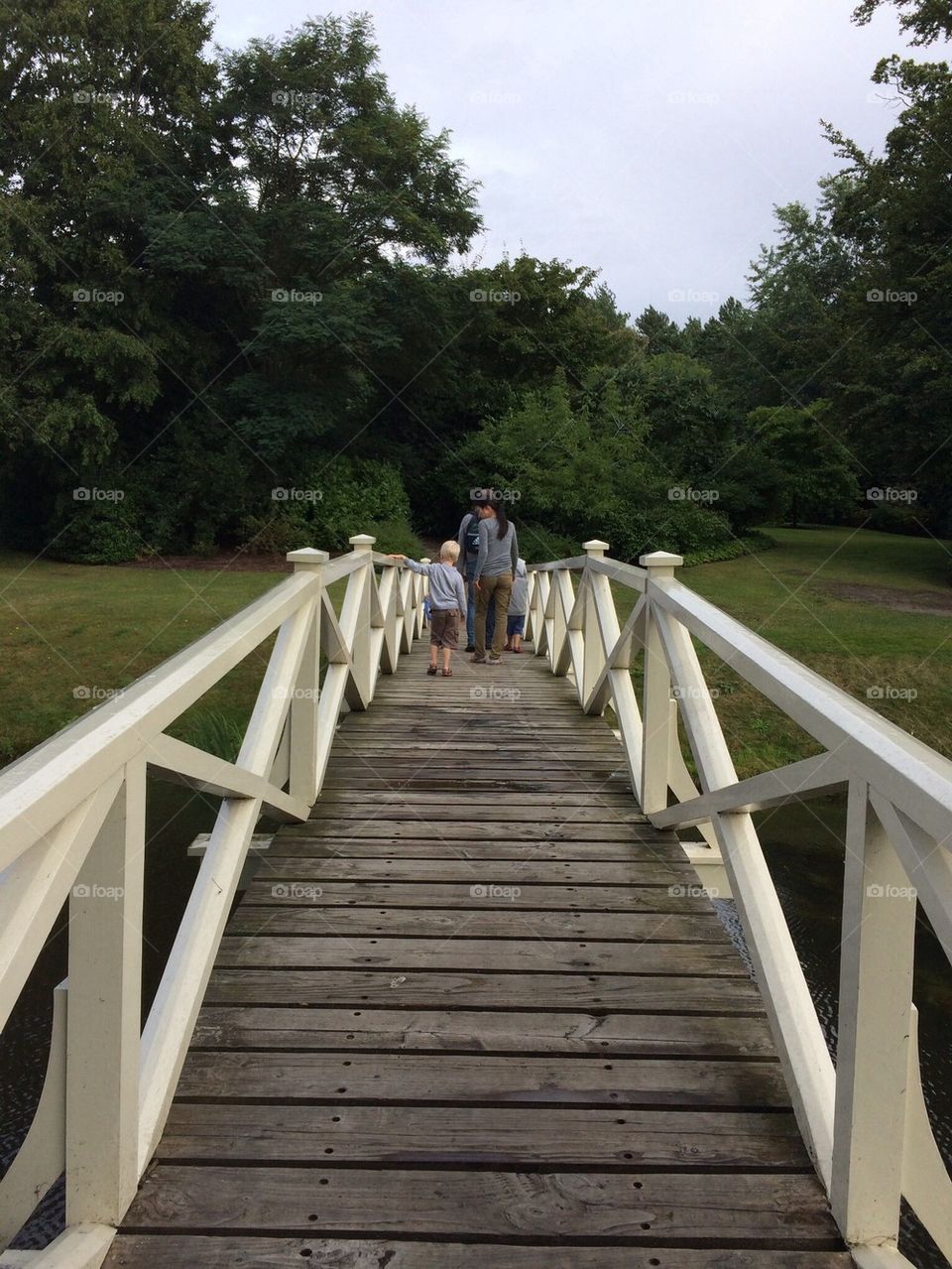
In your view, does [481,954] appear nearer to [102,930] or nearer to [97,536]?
[102,930]

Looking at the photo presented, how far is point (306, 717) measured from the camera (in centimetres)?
413

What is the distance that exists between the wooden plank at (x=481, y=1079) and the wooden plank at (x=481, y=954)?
0.45 meters

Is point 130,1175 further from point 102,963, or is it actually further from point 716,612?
point 716,612

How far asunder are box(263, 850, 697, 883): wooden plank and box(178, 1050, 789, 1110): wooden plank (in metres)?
1.08

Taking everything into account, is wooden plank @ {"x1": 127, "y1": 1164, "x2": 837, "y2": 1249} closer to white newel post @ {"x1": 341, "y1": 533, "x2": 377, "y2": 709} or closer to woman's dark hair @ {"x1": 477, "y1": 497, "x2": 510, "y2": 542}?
white newel post @ {"x1": 341, "y1": 533, "x2": 377, "y2": 709}

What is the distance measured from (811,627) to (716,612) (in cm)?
1043

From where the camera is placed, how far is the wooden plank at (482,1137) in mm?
2043

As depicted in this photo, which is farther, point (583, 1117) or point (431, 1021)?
point (431, 1021)

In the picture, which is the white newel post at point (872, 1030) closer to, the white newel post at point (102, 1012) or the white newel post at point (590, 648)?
the white newel post at point (102, 1012)

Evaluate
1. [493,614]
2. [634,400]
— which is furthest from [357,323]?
[493,614]

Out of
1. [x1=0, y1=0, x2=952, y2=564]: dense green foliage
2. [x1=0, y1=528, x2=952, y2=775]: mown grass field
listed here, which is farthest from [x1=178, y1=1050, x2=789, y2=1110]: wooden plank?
[x1=0, y1=0, x2=952, y2=564]: dense green foliage

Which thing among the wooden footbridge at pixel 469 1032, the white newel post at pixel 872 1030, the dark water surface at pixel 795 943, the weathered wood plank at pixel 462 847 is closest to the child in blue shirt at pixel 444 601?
the dark water surface at pixel 795 943

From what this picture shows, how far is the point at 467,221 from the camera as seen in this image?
76.3ft

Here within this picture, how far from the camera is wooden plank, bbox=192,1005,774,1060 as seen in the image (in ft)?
A: 8.03
